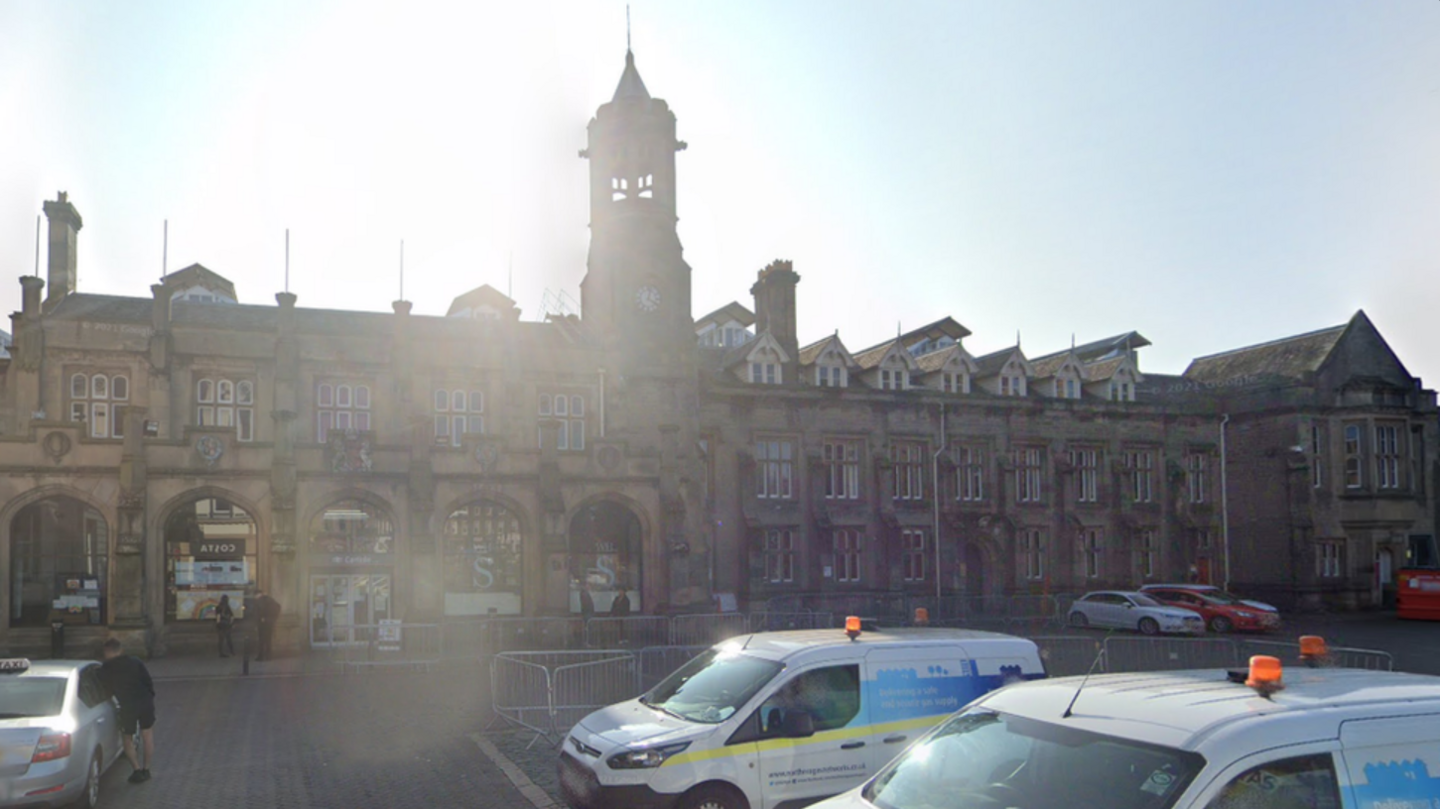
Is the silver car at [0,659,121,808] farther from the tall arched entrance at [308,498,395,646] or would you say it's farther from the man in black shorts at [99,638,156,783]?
the tall arched entrance at [308,498,395,646]

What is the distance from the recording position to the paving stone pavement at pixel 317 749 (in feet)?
40.2

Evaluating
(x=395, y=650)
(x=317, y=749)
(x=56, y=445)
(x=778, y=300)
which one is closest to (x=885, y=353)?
(x=778, y=300)

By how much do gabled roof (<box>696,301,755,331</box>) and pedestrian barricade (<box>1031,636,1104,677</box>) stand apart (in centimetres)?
2752

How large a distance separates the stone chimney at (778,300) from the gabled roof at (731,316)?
194 inches

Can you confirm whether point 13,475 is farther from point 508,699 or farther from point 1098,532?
point 1098,532

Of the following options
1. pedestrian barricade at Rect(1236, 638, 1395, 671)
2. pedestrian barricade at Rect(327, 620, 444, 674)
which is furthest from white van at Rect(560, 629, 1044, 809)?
pedestrian barricade at Rect(327, 620, 444, 674)

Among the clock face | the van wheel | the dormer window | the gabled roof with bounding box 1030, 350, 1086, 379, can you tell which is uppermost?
the clock face

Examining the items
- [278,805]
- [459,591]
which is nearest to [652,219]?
[459,591]

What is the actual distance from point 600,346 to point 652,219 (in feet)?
16.3

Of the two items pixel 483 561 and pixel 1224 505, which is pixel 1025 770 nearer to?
pixel 483 561

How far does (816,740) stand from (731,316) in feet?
133

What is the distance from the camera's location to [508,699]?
645 inches

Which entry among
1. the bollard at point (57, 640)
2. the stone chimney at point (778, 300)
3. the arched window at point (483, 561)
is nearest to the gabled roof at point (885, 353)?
the stone chimney at point (778, 300)

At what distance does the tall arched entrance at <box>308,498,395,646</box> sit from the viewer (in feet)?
95.7
